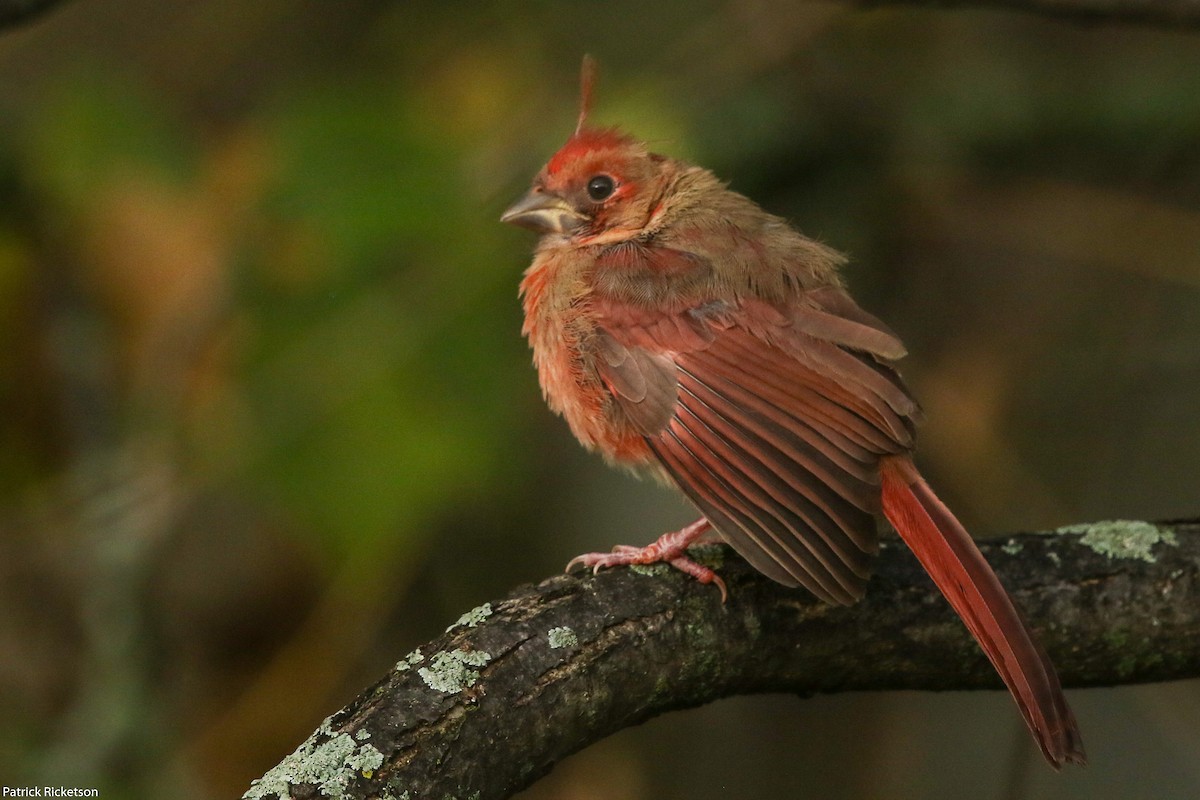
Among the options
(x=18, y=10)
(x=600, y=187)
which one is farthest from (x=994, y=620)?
(x=18, y=10)

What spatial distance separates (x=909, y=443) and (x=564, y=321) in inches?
37.1

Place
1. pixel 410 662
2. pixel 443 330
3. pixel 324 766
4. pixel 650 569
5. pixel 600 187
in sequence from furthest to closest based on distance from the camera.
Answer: pixel 443 330, pixel 600 187, pixel 650 569, pixel 410 662, pixel 324 766

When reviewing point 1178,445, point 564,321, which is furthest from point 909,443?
point 1178,445

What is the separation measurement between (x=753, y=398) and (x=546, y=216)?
1124 millimetres

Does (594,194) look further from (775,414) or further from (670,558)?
(670,558)

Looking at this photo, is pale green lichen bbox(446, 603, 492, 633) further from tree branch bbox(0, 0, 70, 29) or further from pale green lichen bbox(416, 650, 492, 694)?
tree branch bbox(0, 0, 70, 29)

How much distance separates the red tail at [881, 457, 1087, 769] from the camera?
257 cm

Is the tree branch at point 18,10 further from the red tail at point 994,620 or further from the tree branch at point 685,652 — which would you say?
the red tail at point 994,620

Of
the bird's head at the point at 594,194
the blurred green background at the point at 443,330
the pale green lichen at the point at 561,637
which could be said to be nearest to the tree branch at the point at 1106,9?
the bird's head at the point at 594,194

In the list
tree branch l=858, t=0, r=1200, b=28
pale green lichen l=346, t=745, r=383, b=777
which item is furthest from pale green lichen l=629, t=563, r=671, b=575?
tree branch l=858, t=0, r=1200, b=28

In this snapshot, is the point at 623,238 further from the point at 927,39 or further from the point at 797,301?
the point at 927,39

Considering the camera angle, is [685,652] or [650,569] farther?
[650,569]

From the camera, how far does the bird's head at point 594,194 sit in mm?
3873

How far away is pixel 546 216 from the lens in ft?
12.8
